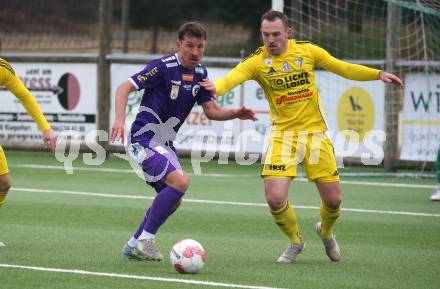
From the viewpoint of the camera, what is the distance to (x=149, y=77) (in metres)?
8.77

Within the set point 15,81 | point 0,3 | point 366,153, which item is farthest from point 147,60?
point 15,81

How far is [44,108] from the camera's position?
19250mm

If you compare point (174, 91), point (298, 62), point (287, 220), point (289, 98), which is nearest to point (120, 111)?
point (174, 91)

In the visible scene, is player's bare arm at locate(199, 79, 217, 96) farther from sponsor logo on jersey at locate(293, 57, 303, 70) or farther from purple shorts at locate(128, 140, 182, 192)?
sponsor logo on jersey at locate(293, 57, 303, 70)

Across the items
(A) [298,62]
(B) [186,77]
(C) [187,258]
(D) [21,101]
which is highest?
(A) [298,62]

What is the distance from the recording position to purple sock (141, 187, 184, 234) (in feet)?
28.2

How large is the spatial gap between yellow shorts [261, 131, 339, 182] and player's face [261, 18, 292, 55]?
0.78m

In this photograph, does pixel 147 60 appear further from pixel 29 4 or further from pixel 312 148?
pixel 312 148

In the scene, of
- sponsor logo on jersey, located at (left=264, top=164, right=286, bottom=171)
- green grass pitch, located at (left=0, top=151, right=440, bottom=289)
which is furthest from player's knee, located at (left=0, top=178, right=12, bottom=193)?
sponsor logo on jersey, located at (left=264, top=164, right=286, bottom=171)

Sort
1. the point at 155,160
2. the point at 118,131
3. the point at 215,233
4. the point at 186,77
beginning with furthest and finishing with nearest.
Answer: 1. the point at 215,233
2. the point at 186,77
3. the point at 155,160
4. the point at 118,131

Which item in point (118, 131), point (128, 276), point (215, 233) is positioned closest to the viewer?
point (128, 276)

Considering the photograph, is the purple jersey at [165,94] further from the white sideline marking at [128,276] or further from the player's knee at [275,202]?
the white sideline marking at [128,276]

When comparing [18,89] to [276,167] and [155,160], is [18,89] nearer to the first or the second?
[155,160]

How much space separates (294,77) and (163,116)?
1.22m
